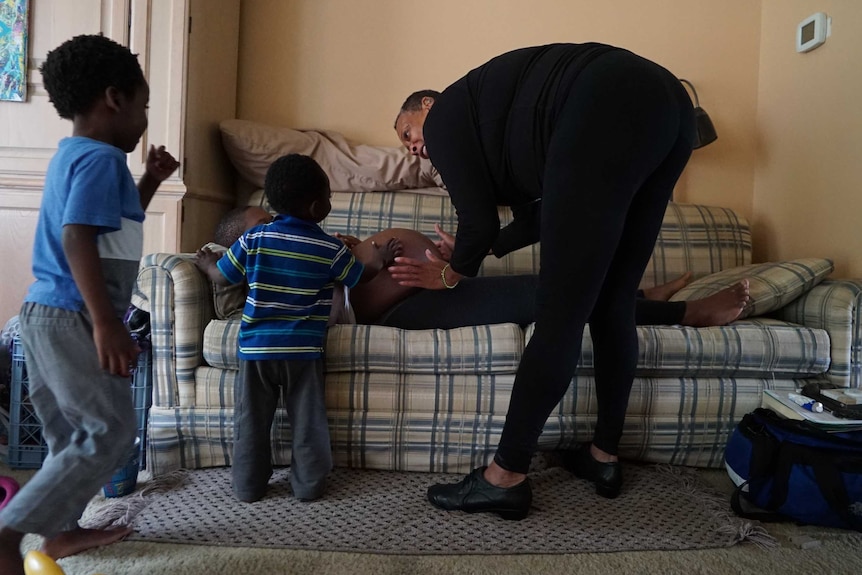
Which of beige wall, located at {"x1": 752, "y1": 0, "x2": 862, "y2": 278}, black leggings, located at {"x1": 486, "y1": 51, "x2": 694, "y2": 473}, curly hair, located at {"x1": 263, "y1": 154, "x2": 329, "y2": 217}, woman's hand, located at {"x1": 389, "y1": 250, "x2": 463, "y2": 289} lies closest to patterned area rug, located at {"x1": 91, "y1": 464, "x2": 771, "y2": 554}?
black leggings, located at {"x1": 486, "y1": 51, "x2": 694, "y2": 473}

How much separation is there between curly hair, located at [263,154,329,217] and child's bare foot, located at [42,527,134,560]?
2.45 ft

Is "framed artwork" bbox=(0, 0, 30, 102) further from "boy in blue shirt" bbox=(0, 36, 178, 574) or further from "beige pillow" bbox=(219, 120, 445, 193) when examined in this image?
"boy in blue shirt" bbox=(0, 36, 178, 574)

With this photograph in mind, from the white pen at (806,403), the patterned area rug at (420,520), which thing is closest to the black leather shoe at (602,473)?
the patterned area rug at (420,520)

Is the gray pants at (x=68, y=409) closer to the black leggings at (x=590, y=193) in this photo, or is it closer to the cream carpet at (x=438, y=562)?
the cream carpet at (x=438, y=562)

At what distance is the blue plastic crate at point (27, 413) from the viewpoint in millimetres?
1518

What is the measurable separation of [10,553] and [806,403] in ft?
5.42

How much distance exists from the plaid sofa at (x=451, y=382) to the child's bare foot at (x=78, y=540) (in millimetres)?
325

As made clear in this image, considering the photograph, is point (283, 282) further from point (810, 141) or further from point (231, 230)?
point (810, 141)

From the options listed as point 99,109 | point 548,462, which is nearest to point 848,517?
point 548,462

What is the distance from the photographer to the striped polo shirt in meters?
1.32

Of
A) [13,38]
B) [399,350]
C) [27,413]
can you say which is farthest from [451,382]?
[13,38]

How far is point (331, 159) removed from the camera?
229 cm

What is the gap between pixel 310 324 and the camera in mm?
1357

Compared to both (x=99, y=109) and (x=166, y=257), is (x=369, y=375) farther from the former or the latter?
(x=99, y=109)
